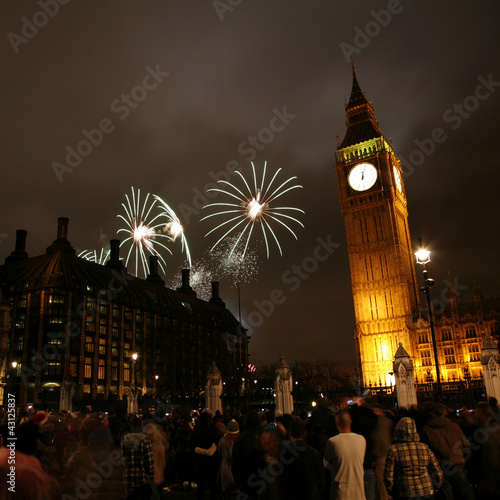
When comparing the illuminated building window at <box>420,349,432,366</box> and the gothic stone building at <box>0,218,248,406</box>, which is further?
the illuminated building window at <box>420,349,432,366</box>

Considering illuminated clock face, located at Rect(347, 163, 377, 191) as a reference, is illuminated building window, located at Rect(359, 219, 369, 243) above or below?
below

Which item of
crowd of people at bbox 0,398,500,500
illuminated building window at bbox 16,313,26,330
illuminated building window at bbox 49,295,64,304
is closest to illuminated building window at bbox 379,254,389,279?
illuminated building window at bbox 49,295,64,304

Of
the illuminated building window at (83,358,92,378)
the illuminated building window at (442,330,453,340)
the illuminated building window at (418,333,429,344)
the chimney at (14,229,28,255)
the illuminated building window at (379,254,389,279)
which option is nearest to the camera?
the illuminated building window at (83,358,92,378)

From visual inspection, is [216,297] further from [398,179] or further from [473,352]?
[473,352]

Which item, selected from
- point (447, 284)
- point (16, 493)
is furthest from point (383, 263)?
point (16, 493)

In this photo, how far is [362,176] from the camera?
8512 centimetres

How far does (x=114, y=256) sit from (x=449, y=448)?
3664 inches

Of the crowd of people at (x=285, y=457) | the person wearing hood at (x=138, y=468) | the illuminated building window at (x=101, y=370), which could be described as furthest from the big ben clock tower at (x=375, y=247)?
the person wearing hood at (x=138, y=468)

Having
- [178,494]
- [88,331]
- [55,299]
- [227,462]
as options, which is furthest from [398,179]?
[227,462]

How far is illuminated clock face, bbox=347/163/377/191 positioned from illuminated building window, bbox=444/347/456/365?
30651 mm

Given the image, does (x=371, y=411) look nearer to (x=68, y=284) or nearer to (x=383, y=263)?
(x=68, y=284)

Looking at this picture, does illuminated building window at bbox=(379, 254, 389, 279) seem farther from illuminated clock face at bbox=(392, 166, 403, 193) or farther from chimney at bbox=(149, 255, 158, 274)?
chimney at bbox=(149, 255, 158, 274)

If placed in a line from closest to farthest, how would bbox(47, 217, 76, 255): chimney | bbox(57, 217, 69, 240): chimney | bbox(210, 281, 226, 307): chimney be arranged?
bbox(47, 217, 76, 255): chimney, bbox(57, 217, 69, 240): chimney, bbox(210, 281, 226, 307): chimney

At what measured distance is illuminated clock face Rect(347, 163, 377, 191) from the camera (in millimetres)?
84250
